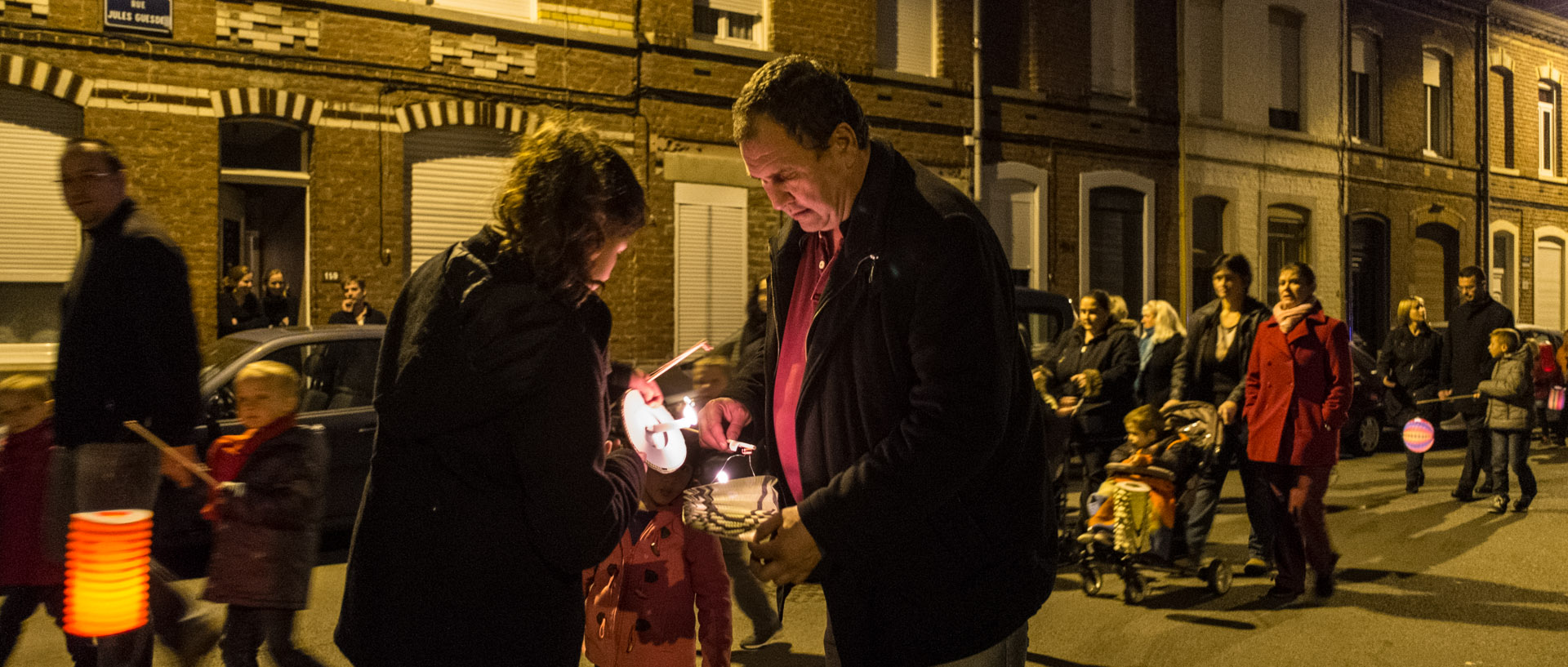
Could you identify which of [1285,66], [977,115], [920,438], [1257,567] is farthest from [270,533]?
[1285,66]

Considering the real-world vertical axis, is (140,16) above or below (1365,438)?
above

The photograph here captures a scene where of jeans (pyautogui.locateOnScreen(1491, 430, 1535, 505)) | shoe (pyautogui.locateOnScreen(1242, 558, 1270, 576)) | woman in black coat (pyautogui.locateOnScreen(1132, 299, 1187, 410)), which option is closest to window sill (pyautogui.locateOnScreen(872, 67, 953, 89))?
woman in black coat (pyautogui.locateOnScreen(1132, 299, 1187, 410))

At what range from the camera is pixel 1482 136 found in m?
26.8

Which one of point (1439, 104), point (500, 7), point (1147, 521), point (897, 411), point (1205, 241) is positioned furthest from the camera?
point (1439, 104)

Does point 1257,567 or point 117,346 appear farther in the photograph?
point 1257,567

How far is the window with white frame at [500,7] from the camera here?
1389cm

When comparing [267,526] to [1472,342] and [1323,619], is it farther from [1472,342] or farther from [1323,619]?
[1472,342]

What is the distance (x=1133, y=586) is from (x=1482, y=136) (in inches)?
996

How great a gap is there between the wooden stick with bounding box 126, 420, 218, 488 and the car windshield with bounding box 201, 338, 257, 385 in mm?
3584

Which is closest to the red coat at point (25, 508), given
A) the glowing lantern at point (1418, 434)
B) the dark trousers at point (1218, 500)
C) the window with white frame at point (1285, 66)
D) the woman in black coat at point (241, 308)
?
the dark trousers at point (1218, 500)

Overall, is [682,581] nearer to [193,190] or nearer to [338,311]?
[338,311]

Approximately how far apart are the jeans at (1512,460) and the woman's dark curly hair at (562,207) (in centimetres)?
1006

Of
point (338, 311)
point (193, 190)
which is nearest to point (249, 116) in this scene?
point (193, 190)

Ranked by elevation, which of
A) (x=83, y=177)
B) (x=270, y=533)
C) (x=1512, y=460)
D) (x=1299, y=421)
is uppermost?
(x=83, y=177)
